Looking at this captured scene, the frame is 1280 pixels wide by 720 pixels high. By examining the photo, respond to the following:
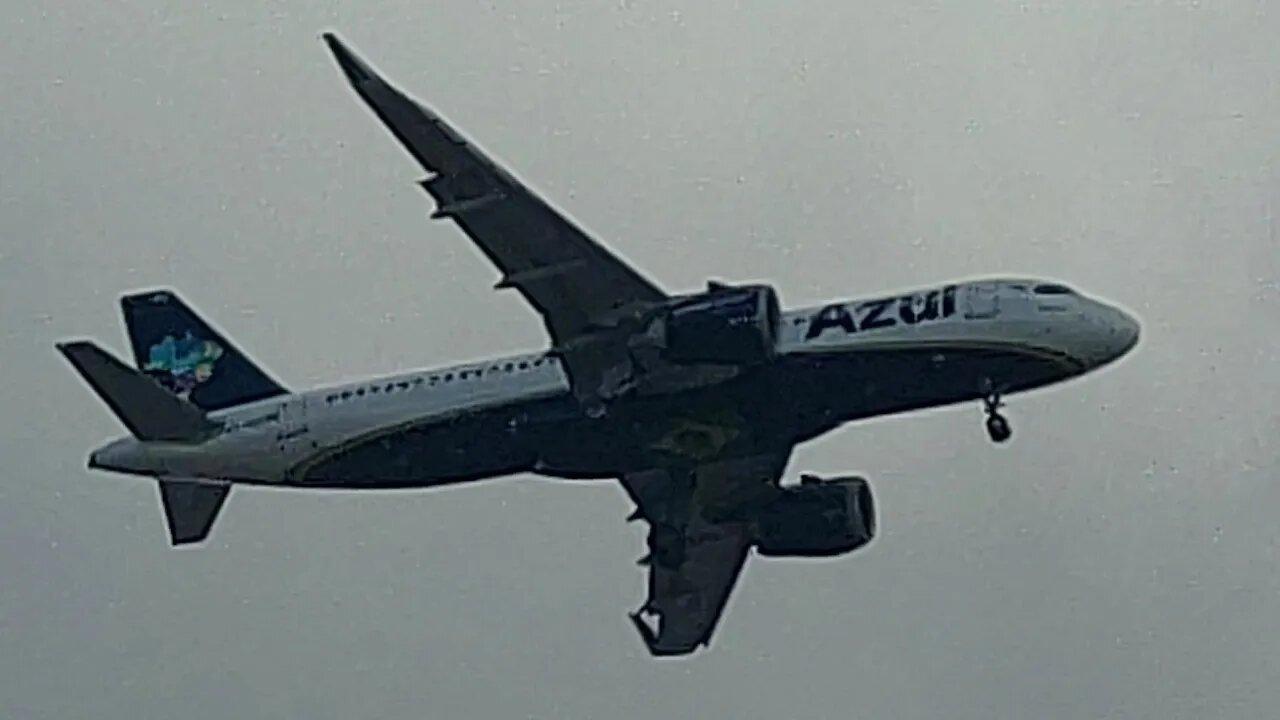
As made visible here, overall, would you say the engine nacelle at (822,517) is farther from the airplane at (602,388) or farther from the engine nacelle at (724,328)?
the engine nacelle at (724,328)

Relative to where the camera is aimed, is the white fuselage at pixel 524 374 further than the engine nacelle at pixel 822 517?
No

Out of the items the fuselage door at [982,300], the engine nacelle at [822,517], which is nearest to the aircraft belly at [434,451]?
the engine nacelle at [822,517]

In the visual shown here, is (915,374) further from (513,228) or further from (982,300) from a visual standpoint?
(513,228)

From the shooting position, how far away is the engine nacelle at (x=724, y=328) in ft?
204

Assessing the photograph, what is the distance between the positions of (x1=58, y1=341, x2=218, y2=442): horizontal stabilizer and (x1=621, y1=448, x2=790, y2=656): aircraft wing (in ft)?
38.6

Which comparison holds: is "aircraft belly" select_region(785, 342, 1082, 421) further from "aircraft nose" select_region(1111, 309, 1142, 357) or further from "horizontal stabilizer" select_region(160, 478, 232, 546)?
"horizontal stabilizer" select_region(160, 478, 232, 546)

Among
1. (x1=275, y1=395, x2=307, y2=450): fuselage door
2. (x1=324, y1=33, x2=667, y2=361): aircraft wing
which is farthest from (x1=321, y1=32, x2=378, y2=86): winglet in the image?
(x1=275, y1=395, x2=307, y2=450): fuselage door

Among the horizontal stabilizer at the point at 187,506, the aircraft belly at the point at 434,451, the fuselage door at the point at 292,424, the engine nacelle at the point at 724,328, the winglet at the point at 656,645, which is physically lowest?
the winglet at the point at 656,645

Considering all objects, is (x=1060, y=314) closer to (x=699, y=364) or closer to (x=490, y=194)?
(x=699, y=364)

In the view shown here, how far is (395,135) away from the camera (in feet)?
193

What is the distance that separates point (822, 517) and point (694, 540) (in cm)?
430

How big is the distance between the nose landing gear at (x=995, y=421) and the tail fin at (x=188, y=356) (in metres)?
20.5

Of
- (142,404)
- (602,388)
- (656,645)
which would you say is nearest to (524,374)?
(602,388)

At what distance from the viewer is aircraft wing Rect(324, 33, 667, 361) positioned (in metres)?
58.3
